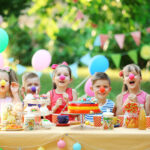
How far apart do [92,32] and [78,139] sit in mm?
7661

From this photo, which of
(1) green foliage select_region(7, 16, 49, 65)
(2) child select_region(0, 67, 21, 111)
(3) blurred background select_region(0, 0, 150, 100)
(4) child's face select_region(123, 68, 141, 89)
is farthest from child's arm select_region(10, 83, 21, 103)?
(1) green foliage select_region(7, 16, 49, 65)

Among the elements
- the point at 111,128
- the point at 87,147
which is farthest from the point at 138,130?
the point at 87,147

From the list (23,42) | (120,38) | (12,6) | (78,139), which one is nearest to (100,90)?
(78,139)

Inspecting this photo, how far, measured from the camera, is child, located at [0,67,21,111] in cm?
337

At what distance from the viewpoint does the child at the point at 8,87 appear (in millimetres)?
3369

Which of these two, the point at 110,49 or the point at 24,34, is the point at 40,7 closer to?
the point at 110,49

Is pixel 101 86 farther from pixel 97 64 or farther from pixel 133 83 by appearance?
pixel 97 64

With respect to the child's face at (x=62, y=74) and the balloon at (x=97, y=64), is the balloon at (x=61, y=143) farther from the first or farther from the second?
the balloon at (x=97, y=64)

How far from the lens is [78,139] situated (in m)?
2.58

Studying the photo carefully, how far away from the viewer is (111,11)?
8.95 metres

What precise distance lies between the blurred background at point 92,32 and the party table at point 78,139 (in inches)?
118

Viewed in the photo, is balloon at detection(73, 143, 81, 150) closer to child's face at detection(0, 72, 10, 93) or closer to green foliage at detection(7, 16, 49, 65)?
child's face at detection(0, 72, 10, 93)

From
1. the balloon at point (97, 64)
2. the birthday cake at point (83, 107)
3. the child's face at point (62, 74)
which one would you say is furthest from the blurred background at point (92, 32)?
the birthday cake at point (83, 107)

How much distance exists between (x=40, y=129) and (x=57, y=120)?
0.23 metres
